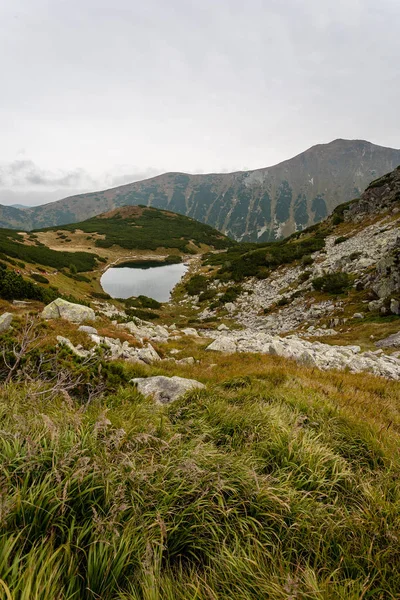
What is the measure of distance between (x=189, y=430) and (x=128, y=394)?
195cm

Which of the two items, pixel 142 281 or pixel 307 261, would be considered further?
pixel 142 281

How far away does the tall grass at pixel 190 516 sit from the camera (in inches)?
76.9

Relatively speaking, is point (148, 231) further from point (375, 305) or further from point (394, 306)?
point (394, 306)

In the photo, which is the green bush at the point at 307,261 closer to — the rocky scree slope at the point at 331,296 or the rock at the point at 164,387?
the rocky scree slope at the point at 331,296

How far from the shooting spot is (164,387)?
20.1 feet

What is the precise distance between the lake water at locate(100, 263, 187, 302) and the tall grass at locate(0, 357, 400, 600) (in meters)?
39.8

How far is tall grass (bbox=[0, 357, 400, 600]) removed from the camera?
6.40ft

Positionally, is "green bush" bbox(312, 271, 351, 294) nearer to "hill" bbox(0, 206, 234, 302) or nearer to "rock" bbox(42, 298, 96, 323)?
"rock" bbox(42, 298, 96, 323)

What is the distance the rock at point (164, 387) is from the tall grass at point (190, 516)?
Answer: 1.85 m

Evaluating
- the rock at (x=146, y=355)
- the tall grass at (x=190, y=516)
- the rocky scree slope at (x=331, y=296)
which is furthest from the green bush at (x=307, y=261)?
the tall grass at (x=190, y=516)

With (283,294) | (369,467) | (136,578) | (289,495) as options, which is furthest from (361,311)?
(136,578)

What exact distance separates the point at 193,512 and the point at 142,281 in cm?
5453

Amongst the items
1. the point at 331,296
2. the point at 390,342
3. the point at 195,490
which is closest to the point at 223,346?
the point at 390,342

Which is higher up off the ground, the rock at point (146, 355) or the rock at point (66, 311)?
the rock at point (66, 311)
